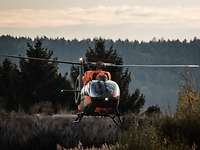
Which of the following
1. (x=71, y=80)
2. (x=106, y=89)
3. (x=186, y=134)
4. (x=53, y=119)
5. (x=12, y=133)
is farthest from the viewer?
(x=71, y=80)

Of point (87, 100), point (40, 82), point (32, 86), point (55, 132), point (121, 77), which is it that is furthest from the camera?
point (121, 77)

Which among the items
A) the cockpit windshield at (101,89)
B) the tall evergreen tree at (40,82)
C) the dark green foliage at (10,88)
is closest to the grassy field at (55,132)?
the cockpit windshield at (101,89)

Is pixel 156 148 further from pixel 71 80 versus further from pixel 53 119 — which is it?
pixel 71 80

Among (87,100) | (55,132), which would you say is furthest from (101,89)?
(55,132)

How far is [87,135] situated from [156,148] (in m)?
18.7

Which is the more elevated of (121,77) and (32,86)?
(121,77)

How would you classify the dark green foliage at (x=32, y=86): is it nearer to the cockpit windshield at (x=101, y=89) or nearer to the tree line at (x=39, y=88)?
the tree line at (x=39, y=88)

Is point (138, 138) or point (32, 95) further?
point (32, 95)

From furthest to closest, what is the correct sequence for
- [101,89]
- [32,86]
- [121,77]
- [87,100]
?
1. [121,77]
2. [32,86]
3. [87,100]
4. [101,89]

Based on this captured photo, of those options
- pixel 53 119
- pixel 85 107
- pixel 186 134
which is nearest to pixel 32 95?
pixel 53 119

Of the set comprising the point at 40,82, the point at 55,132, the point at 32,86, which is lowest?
the point at 55,132

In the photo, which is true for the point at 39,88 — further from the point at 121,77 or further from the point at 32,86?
the point at 121,77

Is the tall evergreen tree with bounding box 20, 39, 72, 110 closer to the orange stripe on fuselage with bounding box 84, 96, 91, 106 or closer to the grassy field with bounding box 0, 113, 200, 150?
the grassy field with bounding box 0, 113, 200, 150

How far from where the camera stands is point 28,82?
155 feet
